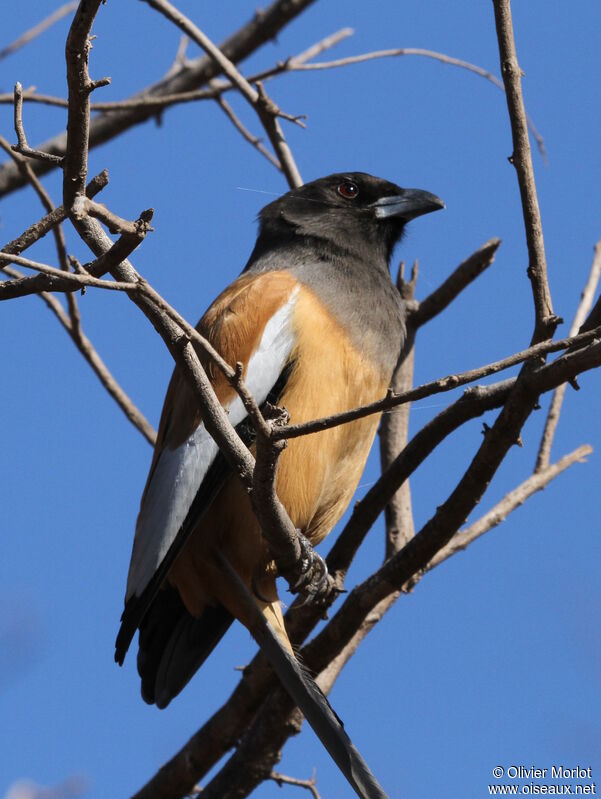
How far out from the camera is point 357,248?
18.5ft

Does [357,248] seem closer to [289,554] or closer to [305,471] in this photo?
[305,471]

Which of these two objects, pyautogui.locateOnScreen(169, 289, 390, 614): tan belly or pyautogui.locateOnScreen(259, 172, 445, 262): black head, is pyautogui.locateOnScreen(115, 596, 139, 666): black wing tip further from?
pyautogui.locateOnScreen(259, 172, 445, 262): black head

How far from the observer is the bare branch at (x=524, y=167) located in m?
3.84

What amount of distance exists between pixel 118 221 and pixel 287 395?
74.5 inches

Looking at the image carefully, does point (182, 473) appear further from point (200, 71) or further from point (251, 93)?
point (200, 71)

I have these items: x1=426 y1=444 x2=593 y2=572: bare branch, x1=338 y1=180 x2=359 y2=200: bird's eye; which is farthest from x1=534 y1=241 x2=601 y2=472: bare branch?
x1=338 y1=180 x2=359 y2=200: bird's eye

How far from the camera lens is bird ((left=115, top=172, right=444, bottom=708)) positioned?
4.38 metres

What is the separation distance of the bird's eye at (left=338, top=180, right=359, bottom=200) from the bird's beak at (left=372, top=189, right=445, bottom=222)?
0.14 m

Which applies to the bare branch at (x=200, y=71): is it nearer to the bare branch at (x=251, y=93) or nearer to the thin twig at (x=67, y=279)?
the bare branch at (x=251, y=93)

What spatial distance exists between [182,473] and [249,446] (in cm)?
29

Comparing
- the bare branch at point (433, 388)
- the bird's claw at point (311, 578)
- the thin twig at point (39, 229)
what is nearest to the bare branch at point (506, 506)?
the bird's claw at point (311, 578)

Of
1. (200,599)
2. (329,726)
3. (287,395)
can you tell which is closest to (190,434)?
(287,395)

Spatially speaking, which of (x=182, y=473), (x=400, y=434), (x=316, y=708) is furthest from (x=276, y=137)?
(x=316, y=708)

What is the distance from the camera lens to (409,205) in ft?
19.3
